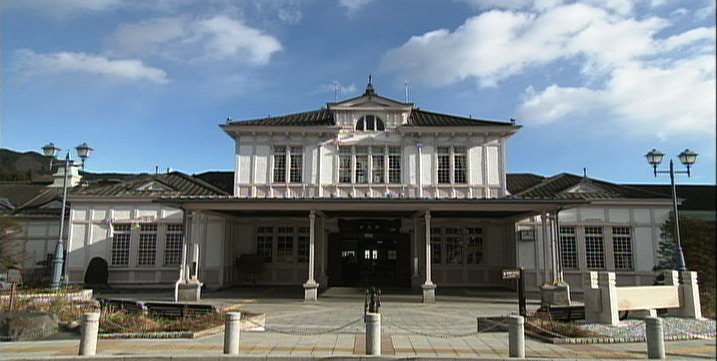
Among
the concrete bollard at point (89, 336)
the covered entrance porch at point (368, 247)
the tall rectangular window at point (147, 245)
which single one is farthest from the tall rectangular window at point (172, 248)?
the concrete bollard at point (89, 336)

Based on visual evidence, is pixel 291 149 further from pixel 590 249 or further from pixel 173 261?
pixel 590 249

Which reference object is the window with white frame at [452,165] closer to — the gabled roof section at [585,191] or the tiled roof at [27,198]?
the gabled roof section at [585,191]

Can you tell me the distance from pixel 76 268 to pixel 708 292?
80.1 ft

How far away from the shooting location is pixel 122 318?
11453mm

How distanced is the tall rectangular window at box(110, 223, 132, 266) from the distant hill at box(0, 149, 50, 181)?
111 feet

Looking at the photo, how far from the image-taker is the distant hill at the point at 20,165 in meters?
53.2

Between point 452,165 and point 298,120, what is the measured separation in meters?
7.46

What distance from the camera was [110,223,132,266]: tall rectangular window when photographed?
74.7 feet

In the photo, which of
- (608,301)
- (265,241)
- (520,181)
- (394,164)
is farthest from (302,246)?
(608,301)

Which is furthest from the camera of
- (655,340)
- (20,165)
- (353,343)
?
(20,165)

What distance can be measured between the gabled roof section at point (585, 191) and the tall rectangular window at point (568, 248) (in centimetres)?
159

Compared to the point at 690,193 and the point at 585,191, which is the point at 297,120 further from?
the point at 690,193

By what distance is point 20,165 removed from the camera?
6353 cm

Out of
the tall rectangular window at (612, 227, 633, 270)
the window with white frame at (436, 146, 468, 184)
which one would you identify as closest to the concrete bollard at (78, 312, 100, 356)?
the window with white frame at (436, 146, 468, 184)
